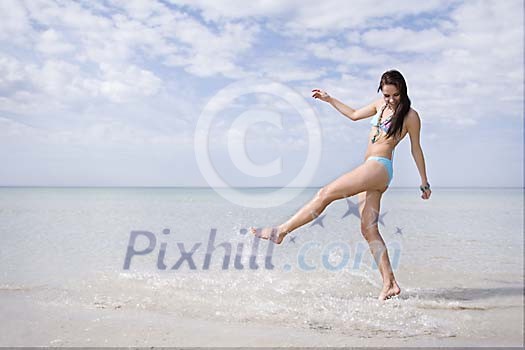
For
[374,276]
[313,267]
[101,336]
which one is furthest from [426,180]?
[101,336]

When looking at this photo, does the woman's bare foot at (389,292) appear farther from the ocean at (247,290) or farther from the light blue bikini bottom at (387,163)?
the light blue bikini bottom at (387,163)

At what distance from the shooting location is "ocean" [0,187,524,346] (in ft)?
11.8

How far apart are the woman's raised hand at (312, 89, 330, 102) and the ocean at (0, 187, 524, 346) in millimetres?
1351

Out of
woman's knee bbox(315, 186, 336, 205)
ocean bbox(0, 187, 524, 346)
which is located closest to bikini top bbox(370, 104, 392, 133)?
woman's knee bbox(315, 186, 336, 205)

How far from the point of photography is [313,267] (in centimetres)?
656

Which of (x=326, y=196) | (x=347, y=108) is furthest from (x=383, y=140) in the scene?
(x=326, y=196)

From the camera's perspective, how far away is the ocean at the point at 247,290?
11.8 feet

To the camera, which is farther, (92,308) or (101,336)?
(92,308)

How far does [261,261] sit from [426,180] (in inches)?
111

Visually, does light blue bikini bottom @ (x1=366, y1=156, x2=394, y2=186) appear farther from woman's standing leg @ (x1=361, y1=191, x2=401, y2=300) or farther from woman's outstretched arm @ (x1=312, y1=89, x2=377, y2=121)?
woman's outstretched arm @ (x1=312, y1=89, x2=377, y2=121)

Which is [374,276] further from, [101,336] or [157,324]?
[101,336]

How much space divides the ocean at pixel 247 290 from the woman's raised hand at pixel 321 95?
1.35 metres

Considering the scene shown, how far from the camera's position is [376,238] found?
4.91m

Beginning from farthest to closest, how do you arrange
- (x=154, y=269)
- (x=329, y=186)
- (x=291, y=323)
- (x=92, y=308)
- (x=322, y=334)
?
(x=154, y=269), (x=329, y=186), (x=92, y=308), (x=291, y=323), (x=322, y=334)
